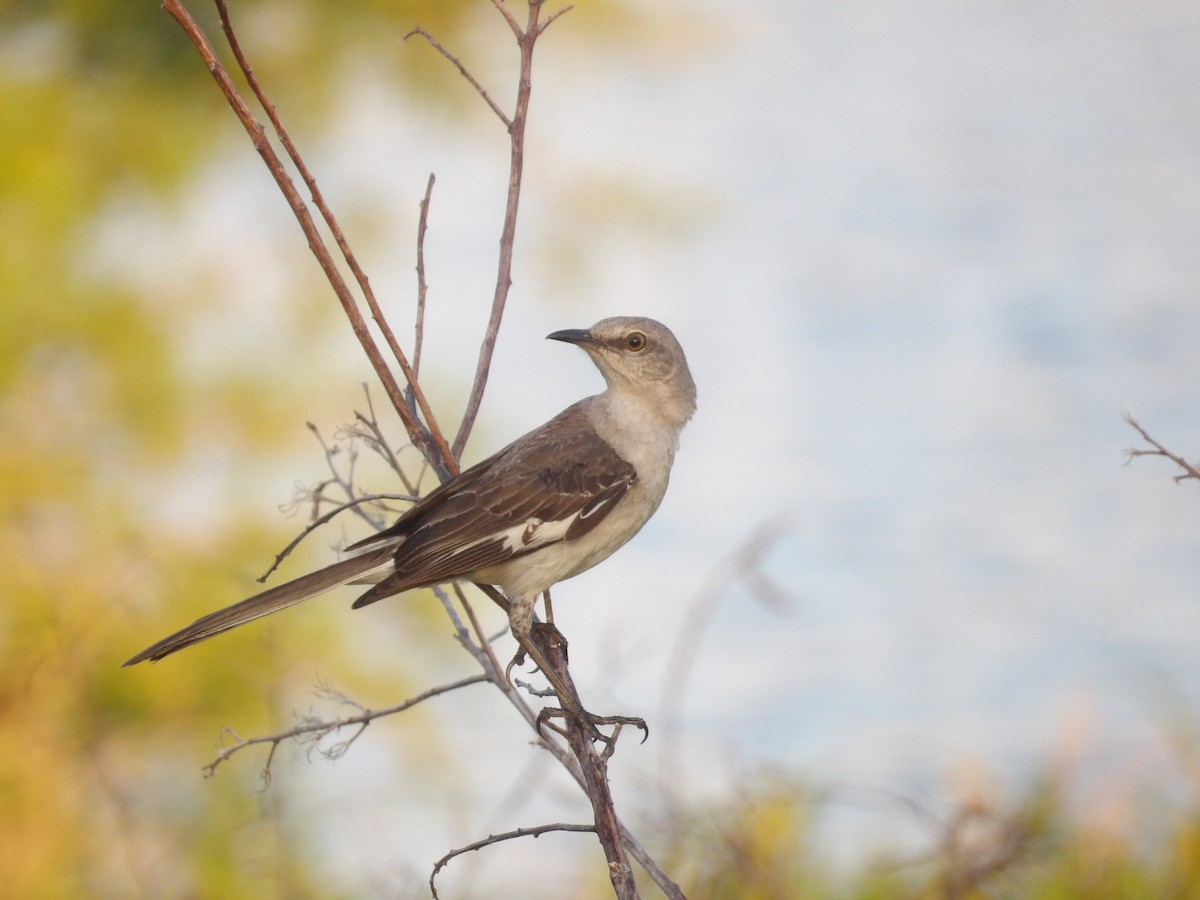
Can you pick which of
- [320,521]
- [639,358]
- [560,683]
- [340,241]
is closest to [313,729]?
[320,521]

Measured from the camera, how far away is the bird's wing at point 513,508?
8.74ft

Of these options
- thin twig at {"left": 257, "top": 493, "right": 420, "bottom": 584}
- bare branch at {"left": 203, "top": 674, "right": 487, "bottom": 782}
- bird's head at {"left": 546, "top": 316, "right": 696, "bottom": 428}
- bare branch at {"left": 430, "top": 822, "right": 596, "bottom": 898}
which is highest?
bird's head at {"left": 546, "top": 316, "right": 696, "bottom": 428}

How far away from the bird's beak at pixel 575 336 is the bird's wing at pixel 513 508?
0.74 ft

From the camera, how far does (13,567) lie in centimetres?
605

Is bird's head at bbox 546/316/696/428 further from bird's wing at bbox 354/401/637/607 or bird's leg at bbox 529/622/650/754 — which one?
bird's leg at bbox 529/622/650/754

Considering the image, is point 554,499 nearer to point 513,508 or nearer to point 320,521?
point 513,508

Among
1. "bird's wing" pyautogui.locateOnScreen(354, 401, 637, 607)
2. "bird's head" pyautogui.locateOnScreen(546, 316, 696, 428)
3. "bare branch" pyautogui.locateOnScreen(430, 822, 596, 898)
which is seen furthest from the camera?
"bird's head" pyautogui.locateOnScreen(546, 316, 696, 428)

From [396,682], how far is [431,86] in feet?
12.5

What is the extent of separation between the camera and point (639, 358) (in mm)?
3010

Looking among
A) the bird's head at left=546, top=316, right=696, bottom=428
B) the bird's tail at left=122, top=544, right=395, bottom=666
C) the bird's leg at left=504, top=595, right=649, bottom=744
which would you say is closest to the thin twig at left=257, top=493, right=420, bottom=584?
the bird's tail at left=122, top=544, right=395, bottom=666

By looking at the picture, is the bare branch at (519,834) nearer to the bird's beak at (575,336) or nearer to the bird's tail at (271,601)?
the bird's tail at (271,601)

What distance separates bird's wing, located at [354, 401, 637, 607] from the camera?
2.66 m

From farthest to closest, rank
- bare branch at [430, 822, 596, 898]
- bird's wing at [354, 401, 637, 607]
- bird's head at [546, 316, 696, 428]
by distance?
bird's head at [546, 316, 696, 428] → bird's wing at [354, 401, 637, 607] → bare branch at [430, 822, 596, 898]

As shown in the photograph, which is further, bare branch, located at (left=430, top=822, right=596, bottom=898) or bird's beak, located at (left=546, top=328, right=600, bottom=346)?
bird's beak, located at (left=546, top=328, right=600, bottom=346)
